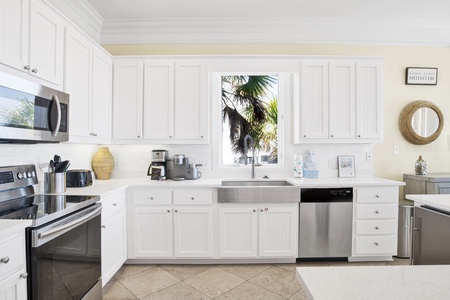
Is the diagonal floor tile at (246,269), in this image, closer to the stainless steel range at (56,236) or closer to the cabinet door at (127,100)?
the stainless steel range at (56,236)

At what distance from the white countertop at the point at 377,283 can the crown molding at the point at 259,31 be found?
119 inches

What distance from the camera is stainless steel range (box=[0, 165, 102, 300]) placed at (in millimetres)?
1374

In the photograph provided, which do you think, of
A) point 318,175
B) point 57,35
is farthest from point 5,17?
point 318,175

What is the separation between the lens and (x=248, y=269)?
272cm

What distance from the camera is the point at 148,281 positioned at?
249 centimetres

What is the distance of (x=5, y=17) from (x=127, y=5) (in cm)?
160

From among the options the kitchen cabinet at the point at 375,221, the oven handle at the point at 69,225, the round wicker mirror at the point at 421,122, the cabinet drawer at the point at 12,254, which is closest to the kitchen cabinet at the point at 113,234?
the oven handle at the point at 69,225

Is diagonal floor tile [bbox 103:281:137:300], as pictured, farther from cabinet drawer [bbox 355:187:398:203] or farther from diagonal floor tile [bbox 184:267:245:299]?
cabinet drawer [bbox 355:187:398:203]

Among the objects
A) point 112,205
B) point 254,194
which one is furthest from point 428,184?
point 112,205

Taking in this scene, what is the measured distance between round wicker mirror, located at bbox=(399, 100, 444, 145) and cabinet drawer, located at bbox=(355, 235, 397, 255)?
1409 mm

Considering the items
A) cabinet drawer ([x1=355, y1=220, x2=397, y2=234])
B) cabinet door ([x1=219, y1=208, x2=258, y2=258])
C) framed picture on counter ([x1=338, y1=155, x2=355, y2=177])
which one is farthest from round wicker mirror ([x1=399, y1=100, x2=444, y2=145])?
cabinet door ([x1=219, y1=208, x2=258, y2=258])

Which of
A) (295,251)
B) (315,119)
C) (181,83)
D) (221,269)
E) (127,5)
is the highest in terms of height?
(127,5)

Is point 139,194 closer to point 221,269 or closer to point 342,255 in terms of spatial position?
point 221,269

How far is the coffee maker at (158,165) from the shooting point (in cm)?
301
